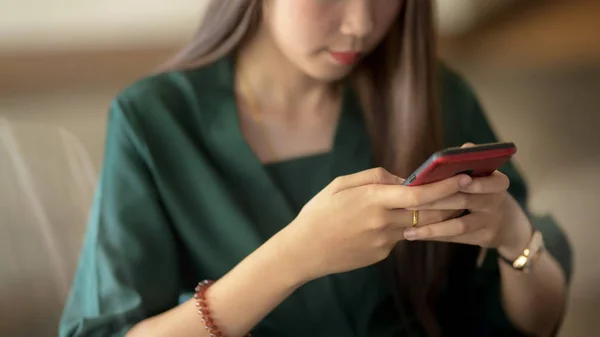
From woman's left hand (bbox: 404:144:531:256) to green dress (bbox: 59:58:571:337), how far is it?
0.33 feet

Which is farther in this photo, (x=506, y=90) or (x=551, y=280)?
(x=506, y=90)

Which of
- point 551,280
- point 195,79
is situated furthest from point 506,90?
point 195,79

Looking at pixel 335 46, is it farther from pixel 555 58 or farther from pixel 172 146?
pixel 555 58

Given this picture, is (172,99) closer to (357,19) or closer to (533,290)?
(357,19)

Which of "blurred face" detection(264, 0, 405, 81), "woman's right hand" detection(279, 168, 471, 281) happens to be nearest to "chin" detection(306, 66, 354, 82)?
"blurred face" detection(264, 0, 405, 81)

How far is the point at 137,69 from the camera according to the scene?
0.51m

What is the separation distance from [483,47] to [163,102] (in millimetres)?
384

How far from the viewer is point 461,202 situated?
1.16 ft

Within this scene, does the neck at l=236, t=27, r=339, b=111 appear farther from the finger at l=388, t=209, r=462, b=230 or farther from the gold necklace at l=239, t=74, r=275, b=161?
the finger at l=388, t=209, r=462, b=230

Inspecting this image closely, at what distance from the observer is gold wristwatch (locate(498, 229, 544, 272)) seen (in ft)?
1.50

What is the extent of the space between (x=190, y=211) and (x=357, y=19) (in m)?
0.19

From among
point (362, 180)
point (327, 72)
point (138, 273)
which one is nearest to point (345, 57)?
point (327, 72)

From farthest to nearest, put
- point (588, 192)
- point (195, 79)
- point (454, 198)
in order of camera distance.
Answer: point (588, 192)
point (195, 79)
point (454, 198)

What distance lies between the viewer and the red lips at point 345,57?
16.9 inches
